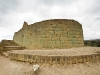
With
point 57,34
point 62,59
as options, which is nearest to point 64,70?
point 62,59

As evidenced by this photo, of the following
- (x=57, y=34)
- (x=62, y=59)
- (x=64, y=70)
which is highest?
(x=57, y=34)

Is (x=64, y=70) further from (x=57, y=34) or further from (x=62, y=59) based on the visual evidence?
(x=57, y=34)

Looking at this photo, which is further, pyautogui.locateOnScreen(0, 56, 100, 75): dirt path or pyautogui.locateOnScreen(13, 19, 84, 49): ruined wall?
pyautogui.locateOnScreen(13, 19, 84, 49): ruined wall

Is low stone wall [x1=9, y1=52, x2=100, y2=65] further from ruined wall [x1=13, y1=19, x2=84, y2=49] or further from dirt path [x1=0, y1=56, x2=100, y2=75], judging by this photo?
ruined wall [x1=13, y1=19, x2=84, y2=49]

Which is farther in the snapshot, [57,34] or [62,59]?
[57,34]

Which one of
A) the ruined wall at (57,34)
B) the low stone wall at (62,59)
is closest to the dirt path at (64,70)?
the low stone wall at (62,59)

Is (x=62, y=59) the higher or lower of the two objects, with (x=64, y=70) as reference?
higher

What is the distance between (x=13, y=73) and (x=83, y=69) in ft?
8.96

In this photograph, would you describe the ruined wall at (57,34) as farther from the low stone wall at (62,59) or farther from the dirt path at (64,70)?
the dirt path at (64,70)

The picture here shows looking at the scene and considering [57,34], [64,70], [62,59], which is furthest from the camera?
[57,34]

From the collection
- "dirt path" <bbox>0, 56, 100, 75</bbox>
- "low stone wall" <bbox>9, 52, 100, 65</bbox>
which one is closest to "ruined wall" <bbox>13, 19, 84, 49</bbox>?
"low stone wall" <bbox>9, 52, 100, 65</bbox>

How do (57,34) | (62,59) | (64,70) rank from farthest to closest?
1. (57,34)
2. (62,59)
3. (64,70)

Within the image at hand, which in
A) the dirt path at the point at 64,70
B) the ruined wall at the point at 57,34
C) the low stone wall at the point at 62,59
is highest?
the ruined wall at the point at 57,34

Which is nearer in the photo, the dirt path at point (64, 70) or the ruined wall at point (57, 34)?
the dirt path at point (64, 70)
